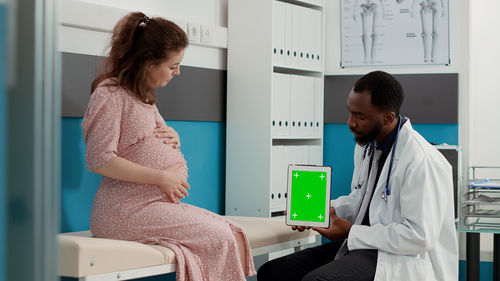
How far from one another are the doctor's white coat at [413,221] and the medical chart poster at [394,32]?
1516 mm

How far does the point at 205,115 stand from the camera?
3580 mm

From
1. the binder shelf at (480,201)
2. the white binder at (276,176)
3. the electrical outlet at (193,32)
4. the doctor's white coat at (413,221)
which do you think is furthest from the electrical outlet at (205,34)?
the binder shelf at (480,201)

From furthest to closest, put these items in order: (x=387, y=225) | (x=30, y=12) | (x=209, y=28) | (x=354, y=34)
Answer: (x=354, y=34) < (x=209, y=28) < (x=387, y=225) < (x=30, y=12)

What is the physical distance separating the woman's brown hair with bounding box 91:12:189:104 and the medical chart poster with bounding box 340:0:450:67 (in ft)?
5.63

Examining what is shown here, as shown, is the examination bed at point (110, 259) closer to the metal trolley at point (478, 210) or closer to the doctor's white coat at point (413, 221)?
the doctor's white coat at point (413, 221)

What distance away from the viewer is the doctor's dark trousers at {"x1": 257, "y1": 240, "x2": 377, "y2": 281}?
2254mm

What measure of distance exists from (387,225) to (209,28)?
1656mm

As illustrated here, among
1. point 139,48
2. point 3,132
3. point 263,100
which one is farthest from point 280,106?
point 3,132

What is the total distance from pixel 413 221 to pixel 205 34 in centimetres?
170

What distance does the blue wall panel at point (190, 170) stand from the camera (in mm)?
2807

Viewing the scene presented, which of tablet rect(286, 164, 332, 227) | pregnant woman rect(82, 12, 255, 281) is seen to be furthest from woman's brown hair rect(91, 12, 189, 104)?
tablet rect(286, 164, 332, 227)

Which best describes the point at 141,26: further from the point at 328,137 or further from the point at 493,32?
the point at 493,32

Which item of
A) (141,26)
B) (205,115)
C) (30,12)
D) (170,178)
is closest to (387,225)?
(170,178)

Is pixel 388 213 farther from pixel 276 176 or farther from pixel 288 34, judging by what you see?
pixel 288 34
